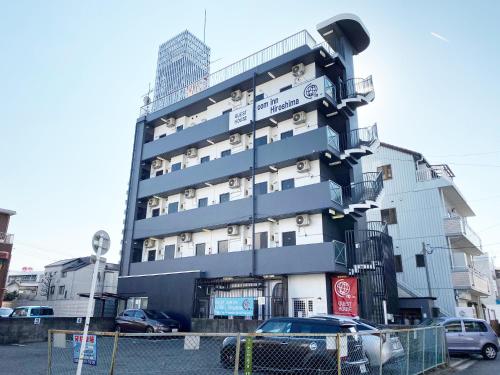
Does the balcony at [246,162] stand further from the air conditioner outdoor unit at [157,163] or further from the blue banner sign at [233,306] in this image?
the blue banner sign at [233,306]

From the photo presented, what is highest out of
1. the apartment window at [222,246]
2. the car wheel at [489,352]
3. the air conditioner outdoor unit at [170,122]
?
the air conditioner outdoor unit at [170,122]

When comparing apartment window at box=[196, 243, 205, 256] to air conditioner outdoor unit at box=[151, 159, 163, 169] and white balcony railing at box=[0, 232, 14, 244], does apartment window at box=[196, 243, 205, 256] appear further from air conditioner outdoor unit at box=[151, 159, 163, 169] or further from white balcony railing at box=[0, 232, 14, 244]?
white balcony railing at box=[0, 232, 14, 244]

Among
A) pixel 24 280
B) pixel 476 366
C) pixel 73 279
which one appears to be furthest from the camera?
pixel 24 280

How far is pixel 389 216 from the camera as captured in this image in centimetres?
2886

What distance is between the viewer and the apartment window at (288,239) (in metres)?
22.0

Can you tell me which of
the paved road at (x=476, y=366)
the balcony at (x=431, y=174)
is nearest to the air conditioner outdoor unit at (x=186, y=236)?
the balcony at (x=431, y=174)

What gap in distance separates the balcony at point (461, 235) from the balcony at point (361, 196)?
762 centimetres

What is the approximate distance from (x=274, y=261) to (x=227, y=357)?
38.6ft

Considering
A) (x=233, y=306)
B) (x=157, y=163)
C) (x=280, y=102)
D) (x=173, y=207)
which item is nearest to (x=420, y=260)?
(x=233, y=306)

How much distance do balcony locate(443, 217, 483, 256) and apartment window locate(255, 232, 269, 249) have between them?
1261 centimetres

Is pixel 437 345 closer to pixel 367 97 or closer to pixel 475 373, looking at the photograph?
pixel 475 373

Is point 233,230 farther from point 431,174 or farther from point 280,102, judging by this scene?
point 431,174

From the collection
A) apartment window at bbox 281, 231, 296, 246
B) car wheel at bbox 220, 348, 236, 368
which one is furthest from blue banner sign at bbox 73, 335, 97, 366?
apartment window at bbox 281, 231, 296, 246

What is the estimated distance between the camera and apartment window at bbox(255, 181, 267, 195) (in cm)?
2405
